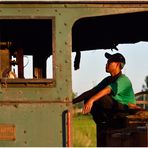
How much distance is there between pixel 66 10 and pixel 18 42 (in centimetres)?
108

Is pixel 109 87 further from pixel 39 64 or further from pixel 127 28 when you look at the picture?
pixel 39 64

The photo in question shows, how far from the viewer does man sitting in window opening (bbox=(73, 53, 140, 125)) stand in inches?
242

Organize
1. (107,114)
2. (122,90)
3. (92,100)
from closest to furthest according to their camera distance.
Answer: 1. (92,100)
2. (122,90)
3. (107,114)

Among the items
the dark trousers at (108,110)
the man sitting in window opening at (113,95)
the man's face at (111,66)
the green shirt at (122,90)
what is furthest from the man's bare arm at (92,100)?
the man's face at (111,66)

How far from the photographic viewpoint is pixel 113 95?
6.21m

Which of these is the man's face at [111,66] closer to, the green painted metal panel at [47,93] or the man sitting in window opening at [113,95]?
the man sitting in window opening at [113,95]

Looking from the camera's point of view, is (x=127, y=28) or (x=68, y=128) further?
(x=127, y=28)

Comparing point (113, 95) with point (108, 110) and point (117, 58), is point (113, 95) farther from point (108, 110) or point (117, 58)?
point (117, 58)

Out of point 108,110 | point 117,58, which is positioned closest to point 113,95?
point 108,110

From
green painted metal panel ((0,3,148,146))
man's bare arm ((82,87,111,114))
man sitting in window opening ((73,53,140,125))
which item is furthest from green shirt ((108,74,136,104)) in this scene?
green painted metal panel ((0,3,148,146))

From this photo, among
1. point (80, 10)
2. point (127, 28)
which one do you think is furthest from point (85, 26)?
point (80, 10)

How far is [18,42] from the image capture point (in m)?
6.26

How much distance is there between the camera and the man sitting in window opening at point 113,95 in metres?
6.16

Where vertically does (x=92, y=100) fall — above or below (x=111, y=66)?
below
